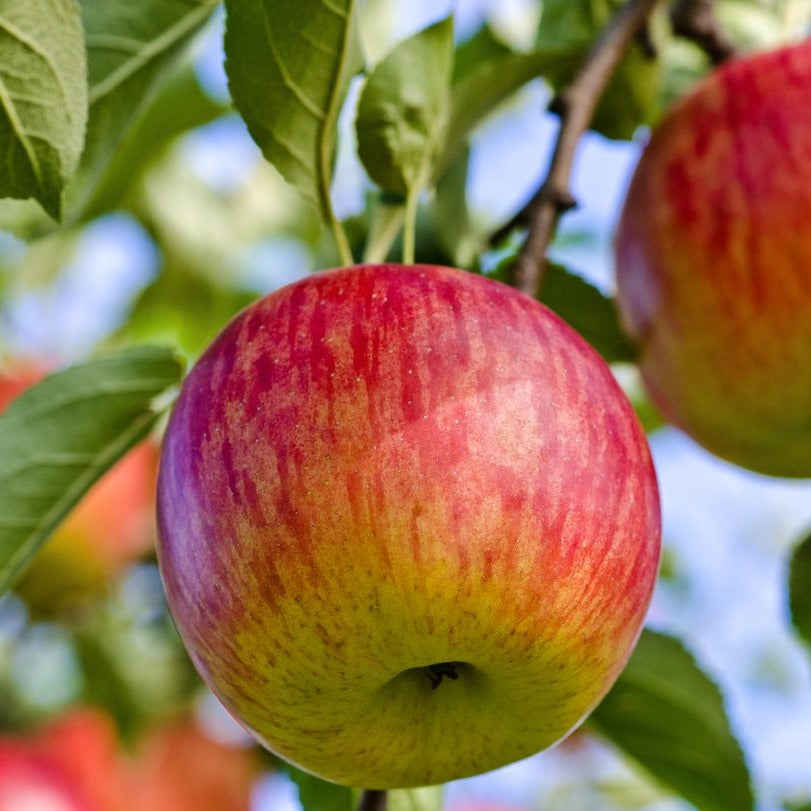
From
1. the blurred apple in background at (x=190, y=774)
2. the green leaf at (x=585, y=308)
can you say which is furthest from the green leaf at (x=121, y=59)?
the blurred apple in background at (x=190, y=774)

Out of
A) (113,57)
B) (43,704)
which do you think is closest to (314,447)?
(113,57)

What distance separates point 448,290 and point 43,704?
157 centimetres

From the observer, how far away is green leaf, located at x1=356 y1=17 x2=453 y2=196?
887 millimetres

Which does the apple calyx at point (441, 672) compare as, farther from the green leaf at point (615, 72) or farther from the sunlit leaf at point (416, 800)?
the green leaf at point (615, 72)

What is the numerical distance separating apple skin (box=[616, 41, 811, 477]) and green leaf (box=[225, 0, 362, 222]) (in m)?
0.33

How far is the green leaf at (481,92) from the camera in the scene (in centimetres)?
103

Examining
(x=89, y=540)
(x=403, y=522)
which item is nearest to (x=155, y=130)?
(x=89, y=540)

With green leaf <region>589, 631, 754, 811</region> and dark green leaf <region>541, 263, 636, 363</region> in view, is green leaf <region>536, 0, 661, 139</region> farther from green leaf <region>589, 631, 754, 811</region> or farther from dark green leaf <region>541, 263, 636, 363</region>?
green leaf <region>589, 631, 754, 811</region>

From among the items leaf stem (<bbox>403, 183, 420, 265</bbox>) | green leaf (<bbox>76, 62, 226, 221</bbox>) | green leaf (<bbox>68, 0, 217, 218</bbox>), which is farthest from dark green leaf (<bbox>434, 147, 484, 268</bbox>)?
green leaf (<bbox>76, 62, 226, 221</bbox>)

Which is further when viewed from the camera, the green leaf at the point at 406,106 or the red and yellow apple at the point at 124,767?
the red and yellow apple at the point at 124,767

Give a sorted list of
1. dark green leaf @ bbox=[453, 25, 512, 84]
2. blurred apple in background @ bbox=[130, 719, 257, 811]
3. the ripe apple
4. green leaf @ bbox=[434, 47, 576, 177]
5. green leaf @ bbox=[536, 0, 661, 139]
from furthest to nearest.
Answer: blurred apple in background @ bbox=[130, 719, 257, 811] < the ripe apple < dark green leaf @ bbox=[453, 25, 512, 84] < green leaf @ bbox=[536, 0, 661, 139] < green leaf @ bbox=[434, 47, 576, 177]

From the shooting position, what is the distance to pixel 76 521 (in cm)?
196

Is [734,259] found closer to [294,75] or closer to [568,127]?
[568,127]

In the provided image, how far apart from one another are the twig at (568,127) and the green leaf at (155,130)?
81cm
